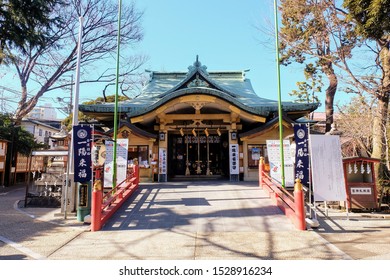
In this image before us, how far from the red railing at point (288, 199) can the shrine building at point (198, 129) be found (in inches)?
138

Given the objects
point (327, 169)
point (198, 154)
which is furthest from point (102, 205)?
point (198, 154)

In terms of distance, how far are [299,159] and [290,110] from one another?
764 cm

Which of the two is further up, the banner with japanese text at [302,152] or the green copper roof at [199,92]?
the green copper roof at [199,92]

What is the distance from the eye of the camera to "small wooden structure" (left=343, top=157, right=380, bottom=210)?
912 cm

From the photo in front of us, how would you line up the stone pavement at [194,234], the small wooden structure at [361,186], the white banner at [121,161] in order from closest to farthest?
the stone pavement at [194,234] < the small wooden structure at [361,186] < the white banner at [121,161]

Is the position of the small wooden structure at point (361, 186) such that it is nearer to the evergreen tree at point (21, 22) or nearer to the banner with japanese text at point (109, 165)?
the banner with japanese text at point (109, 165)

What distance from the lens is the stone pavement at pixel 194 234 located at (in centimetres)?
507

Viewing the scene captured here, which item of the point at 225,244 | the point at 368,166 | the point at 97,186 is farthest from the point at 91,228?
the point at 368,166

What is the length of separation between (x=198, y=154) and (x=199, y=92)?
16.4 feet

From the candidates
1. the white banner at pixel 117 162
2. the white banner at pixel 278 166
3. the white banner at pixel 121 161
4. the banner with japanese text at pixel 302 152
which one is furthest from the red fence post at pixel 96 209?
the white banner at pixel 278 166

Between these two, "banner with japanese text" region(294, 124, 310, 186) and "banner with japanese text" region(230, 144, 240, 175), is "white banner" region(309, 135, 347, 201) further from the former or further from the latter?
"banner with japanese text" region(230, 144, 240, 175)

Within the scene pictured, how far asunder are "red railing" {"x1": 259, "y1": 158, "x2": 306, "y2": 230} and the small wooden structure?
98.4 inches

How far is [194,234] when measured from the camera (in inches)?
244

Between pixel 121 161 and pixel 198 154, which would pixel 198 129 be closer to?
pixel 198 154
